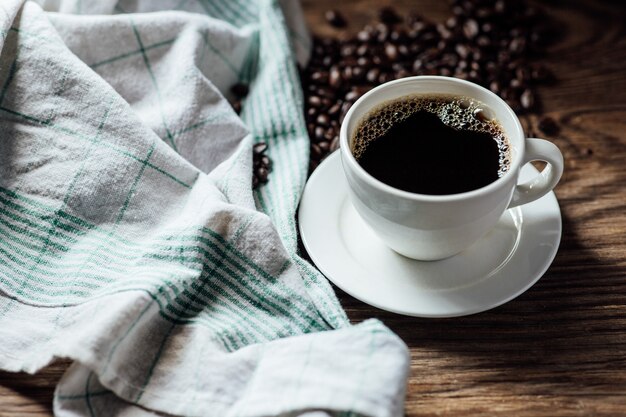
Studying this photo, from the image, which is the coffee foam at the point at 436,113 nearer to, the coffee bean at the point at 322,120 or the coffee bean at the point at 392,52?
the coffee bean at the point at 322,120

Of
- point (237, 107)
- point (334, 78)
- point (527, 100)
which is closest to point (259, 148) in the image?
point (237, 107)

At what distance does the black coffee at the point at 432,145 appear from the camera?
0.93 meters

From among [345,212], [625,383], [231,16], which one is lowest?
[625,383]

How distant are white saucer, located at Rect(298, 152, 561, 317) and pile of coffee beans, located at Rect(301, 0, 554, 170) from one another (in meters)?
0.17

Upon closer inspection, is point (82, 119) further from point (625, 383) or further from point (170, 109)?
point (625, 383)

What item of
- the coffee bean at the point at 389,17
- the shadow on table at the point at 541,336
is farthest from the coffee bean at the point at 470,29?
the shadow on table at the point at 541,336

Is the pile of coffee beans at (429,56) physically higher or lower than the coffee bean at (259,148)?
lower

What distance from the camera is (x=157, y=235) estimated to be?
98cm

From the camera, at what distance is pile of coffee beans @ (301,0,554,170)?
1.29 meters

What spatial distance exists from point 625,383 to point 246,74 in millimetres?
833

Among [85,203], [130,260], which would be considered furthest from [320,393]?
[85,203]

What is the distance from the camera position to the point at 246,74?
1.34 meters

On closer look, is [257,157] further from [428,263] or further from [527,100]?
[527,100]

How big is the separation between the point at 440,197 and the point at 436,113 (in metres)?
0.22
